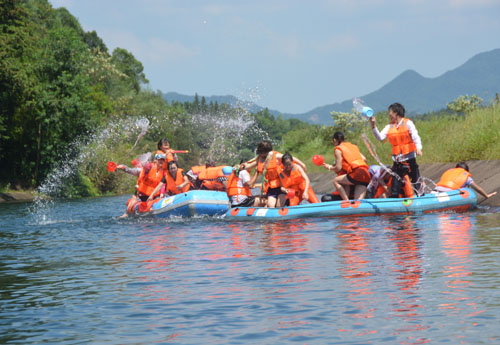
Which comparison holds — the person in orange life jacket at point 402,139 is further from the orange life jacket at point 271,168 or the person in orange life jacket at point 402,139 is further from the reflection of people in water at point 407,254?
the orange life jacket at point 271,168

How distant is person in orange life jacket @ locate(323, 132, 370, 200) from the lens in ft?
50.7

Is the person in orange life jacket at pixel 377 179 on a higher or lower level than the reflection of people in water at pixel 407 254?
higher

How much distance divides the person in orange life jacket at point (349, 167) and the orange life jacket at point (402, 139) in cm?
70

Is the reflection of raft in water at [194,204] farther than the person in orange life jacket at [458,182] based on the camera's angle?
Yes

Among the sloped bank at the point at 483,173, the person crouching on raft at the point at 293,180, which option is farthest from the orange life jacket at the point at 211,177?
the sloped bank at the point at 483,173

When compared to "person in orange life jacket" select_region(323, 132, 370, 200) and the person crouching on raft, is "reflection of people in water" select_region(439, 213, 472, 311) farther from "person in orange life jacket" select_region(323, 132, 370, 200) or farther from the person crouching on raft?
the person crouching on raft

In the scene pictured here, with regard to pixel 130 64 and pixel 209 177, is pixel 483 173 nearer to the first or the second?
pixel 209 177

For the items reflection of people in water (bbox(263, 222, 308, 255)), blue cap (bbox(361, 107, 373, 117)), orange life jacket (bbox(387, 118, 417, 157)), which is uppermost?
blue cap (bbox(361, 107, 373, 117))

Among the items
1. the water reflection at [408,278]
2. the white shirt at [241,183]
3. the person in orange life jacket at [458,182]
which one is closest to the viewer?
the water reflection at [408,278]

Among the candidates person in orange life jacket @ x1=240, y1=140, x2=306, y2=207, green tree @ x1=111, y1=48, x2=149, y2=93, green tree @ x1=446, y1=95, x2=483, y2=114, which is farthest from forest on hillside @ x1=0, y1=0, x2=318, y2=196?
green tree @ x1=111, y1=48, x2=149, y2=93

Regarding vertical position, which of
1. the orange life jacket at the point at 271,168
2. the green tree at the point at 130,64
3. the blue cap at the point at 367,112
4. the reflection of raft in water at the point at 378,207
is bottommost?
the reflection of raft in water at the point at 378,207

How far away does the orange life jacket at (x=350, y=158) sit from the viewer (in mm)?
15414

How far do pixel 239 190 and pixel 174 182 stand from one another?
2.64 m

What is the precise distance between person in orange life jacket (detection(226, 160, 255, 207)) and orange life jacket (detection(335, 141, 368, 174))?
2.31 m
